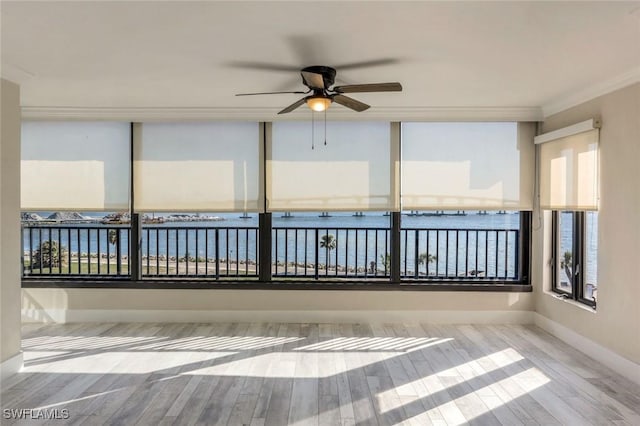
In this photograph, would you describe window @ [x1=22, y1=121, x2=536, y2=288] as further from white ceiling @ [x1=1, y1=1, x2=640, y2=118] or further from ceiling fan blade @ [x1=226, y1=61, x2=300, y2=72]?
ceiling fan blade @ [x1=226, y1=61, x2=300, y2=72]

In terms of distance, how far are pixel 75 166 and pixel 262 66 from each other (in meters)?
3.06

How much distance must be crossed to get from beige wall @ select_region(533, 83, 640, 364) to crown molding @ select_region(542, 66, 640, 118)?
0.16 ft

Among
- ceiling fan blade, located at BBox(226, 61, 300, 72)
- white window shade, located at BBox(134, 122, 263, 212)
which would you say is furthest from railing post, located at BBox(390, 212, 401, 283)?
ceiling fan blade, located at BBox(226, 61, 300, 72)

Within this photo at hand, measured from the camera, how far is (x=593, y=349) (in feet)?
12.4

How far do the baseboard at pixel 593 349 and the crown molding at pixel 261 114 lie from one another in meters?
2.33

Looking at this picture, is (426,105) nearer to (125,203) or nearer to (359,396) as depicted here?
(359,396)

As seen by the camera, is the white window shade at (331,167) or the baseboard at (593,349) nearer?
the baseboard at (593,349)

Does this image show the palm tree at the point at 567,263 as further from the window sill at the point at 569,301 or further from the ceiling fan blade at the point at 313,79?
the ceiling fan blade at the point at 313,79

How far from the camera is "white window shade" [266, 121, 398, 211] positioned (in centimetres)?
489

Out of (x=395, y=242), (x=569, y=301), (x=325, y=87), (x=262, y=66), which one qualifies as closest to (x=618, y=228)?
(x=569, y=301)

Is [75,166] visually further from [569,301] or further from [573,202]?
[569,301]

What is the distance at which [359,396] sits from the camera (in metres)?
3.01

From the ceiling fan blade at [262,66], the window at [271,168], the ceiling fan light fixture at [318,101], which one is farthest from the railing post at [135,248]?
the ceiling fan light fixture at [318,101]

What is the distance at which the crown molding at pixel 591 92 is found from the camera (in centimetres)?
331
